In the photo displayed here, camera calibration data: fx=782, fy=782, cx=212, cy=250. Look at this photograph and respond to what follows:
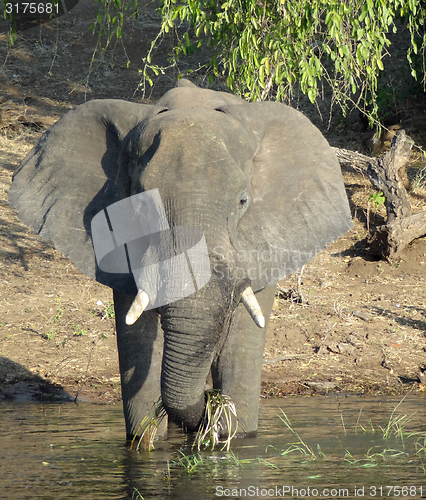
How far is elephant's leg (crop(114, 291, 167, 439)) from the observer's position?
16.3ft

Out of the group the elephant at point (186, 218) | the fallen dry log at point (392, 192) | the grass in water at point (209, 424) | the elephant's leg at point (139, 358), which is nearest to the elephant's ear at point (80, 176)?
the elephant at point (186, 218)

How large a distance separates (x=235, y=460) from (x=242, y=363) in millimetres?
676

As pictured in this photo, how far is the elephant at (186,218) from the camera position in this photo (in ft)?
13.5

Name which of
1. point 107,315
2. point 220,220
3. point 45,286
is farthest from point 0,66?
point 220,220

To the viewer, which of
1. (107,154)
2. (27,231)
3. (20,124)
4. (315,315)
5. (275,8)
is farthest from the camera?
(20,124)

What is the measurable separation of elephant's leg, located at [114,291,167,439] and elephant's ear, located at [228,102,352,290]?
0.86 meters

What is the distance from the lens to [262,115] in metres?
4.97

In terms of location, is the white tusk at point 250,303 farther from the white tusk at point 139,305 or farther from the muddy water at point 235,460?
the muddy water at point 235,460

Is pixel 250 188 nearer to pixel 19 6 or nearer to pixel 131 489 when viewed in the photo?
pixel 131 489

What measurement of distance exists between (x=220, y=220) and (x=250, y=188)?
582 mm

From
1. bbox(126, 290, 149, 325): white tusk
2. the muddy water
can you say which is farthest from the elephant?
the muddy water

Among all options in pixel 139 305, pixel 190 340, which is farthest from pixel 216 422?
pixel 139 305

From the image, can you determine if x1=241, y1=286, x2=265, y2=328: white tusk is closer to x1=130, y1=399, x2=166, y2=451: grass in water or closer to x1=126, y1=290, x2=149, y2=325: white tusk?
x1=126, y1=290, x2=149, y2=325: white tusk

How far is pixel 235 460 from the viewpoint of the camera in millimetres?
4723
